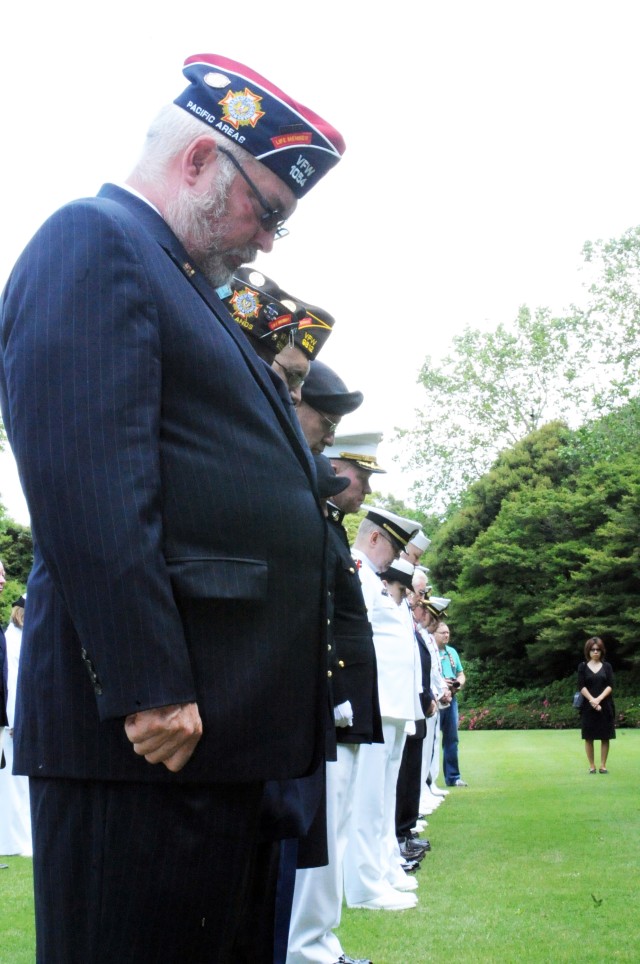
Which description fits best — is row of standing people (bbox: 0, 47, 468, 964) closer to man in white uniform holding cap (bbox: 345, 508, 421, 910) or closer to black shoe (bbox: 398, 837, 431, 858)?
man in white uniform holding cap (bbox: 345, 508, 421, 910)

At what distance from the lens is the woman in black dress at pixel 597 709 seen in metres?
18.5

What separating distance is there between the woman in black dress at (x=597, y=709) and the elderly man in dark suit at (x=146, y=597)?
16.8m

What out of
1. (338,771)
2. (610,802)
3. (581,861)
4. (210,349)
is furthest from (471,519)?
(210,349)

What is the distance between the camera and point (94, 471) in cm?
219

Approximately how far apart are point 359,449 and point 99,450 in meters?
4.42

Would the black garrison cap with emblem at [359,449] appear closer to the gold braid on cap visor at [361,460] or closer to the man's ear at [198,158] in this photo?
the gold braid on cap visor at [361,460]

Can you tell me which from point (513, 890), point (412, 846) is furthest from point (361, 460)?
point (412, 846)

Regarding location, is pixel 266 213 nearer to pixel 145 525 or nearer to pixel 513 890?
pixel 145 525

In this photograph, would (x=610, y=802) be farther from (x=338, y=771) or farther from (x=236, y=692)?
(x=236, y=692)

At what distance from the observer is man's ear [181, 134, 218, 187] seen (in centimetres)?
260

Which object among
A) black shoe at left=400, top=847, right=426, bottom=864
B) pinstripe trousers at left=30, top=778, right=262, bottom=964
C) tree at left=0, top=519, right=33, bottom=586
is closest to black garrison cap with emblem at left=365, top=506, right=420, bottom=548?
black shoe at left=400, top=847, right=426, bottom=864

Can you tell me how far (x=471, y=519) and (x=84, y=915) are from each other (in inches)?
1952

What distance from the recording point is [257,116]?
2631 mm

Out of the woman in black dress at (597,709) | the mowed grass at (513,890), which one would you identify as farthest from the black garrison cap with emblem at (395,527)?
the woman in black dress at (597,709)
